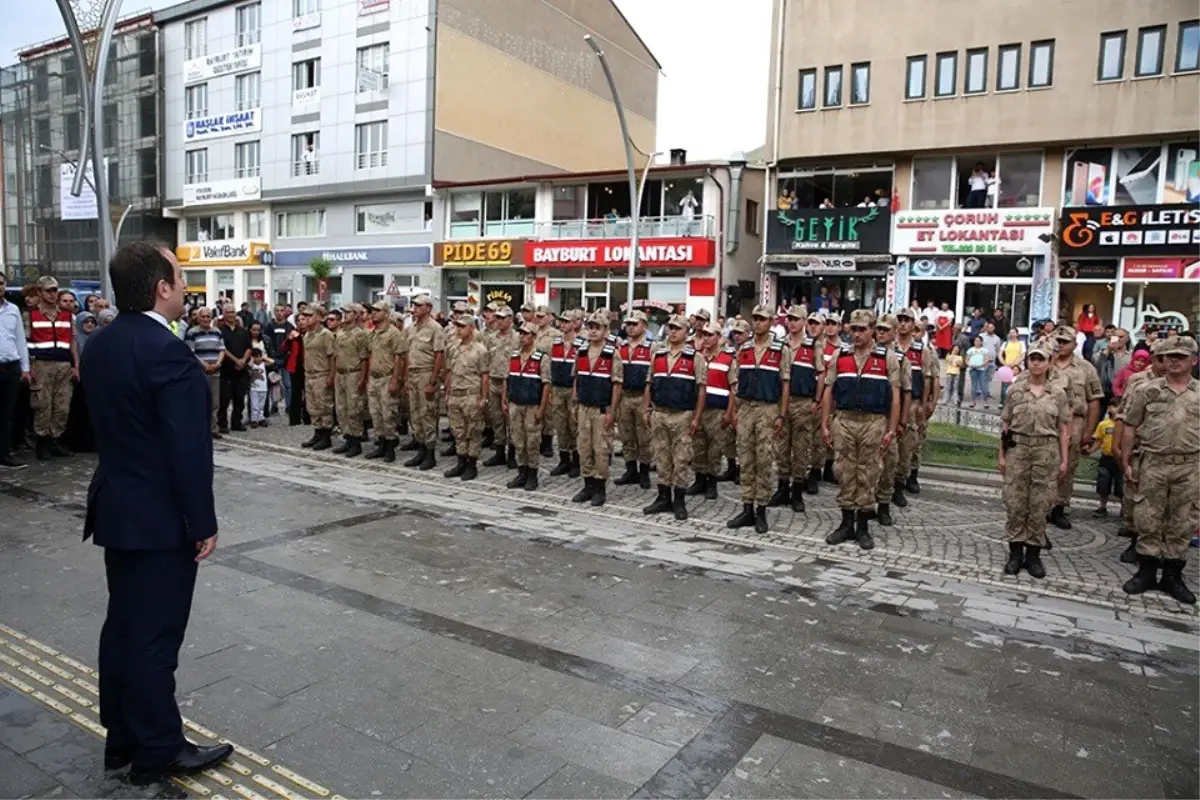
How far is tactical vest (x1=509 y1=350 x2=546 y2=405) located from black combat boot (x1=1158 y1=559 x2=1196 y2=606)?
6.34 m

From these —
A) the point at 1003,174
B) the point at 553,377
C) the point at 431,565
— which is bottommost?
the point at 431,565

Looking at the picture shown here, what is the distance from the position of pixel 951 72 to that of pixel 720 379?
1965 cm

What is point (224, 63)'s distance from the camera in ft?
142

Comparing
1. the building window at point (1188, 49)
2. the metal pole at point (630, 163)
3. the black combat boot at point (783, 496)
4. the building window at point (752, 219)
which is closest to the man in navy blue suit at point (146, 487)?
the black combat boot at point (783, 496)

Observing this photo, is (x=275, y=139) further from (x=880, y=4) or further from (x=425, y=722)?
(x=425, y=722)

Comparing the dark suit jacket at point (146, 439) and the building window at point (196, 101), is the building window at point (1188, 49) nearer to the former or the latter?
the dark suit jacket at point (146, 439)

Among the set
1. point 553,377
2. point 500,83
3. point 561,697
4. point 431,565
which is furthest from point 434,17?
point 561,697

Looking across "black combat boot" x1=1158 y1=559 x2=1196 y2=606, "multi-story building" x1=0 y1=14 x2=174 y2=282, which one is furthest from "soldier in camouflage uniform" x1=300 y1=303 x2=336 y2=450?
"multi-story building" x1=0 y1=14 x2=174 y2=282

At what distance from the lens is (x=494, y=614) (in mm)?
5613

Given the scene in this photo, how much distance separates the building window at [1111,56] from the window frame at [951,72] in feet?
11.8

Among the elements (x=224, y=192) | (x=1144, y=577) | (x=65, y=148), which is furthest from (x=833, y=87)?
(x=65, y=148)

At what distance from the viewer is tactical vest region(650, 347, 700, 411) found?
885 centimetres

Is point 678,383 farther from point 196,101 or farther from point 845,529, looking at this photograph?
point 196,101

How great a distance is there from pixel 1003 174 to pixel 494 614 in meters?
24.6
